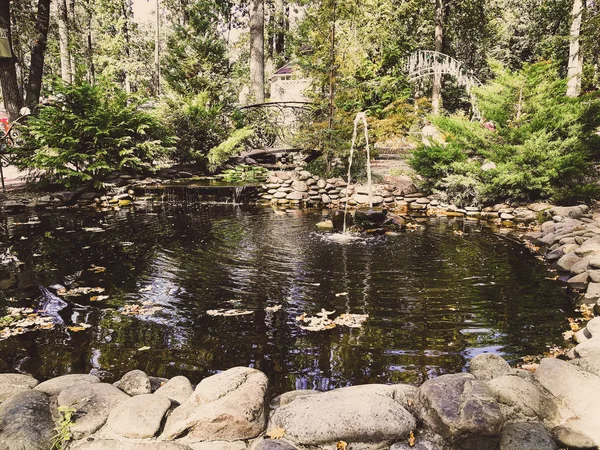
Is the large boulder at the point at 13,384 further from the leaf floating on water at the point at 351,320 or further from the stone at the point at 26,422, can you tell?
the leaf floating on water at the point at 351,320

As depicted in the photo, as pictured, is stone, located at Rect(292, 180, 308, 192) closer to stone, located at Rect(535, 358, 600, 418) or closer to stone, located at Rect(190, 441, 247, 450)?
stone, located at Rect(535, 358, 600, 418)

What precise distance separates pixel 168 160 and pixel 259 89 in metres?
4.90

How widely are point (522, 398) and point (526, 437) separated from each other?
10.4 inches

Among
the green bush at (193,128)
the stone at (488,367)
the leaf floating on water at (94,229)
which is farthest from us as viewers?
the green bush at (193,128)

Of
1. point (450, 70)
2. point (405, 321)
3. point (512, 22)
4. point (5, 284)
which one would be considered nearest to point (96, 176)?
point (5, 284)

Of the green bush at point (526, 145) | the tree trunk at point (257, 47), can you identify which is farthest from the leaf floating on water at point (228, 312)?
the tree trunk at point (257, 47)

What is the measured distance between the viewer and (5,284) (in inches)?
193

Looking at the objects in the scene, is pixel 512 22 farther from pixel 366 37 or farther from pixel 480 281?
pixel 480 281

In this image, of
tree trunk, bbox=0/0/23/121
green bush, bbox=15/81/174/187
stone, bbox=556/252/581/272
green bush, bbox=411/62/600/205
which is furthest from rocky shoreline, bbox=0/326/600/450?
tree trunk, bbox=0/0/23/121

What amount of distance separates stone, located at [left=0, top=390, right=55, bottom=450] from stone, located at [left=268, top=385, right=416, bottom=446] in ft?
3.83

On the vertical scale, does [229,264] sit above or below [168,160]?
below

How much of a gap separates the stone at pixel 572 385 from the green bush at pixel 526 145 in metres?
6.82

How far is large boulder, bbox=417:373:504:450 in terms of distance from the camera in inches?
86.2

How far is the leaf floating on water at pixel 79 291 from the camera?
15.1 ft
